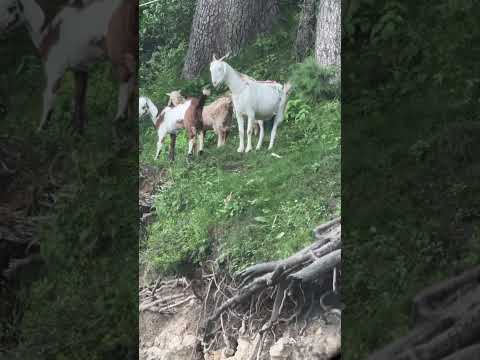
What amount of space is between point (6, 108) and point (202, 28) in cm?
128

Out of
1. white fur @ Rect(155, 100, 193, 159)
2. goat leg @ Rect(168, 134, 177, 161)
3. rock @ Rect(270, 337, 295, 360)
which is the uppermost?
white fur @ Rect(155, 100, 193, 159)

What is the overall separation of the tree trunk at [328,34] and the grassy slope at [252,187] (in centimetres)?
11

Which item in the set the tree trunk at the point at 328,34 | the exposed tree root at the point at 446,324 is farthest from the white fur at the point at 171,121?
the exposed tree root at the point at 446,324

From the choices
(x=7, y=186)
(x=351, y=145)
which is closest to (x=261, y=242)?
(x=351, y=145)

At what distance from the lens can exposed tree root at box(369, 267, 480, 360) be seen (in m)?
3.90

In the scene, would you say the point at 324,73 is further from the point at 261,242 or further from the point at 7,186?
the point at 7,186

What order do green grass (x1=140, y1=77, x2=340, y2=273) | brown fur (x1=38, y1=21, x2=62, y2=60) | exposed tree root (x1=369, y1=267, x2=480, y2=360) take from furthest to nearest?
1. brown fur (x1=38, y1=21, x2=62, y2=60)
2. green grass (x1=140, y1=77, x2=340, y2=273)
3. exposed tree root (x1=369, y1=267, x2=480, y2=360)

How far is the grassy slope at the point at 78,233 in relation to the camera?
432cm

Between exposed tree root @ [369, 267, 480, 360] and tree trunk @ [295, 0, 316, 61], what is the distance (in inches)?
59.9

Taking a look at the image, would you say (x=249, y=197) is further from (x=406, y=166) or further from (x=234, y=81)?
(x=406, y=166)

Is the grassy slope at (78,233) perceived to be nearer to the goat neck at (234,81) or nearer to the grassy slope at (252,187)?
the grassy slope at (252,187)

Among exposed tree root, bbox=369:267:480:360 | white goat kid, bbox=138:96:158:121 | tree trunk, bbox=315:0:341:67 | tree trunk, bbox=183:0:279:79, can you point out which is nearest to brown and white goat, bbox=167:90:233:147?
white goat kid, bbox=138:96:158:121

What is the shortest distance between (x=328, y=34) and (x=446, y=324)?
1.74 metres

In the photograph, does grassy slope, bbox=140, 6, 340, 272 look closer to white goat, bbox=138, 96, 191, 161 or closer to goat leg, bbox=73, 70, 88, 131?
white goat, bbox=138, 96, 191, 161
